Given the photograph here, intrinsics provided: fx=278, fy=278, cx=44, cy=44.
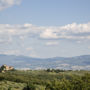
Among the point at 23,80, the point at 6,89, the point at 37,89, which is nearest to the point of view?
the point at 6,89

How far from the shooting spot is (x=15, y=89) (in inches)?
4761

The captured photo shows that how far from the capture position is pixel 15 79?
565 feet

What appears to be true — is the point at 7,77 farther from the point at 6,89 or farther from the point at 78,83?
the point at 78,83

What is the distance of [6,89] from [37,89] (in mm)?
15006

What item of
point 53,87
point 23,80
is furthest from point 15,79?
point 53,87

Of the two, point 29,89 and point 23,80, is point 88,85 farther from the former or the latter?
point 23,80

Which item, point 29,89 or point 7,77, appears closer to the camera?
point 29,89

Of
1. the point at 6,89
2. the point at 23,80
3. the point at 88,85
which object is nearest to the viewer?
the point at 88,85

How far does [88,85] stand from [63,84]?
7374mm

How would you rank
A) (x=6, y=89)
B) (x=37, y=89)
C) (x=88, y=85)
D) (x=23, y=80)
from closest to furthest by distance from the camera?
(x=88, y=85), (x=6, y=89), (x=37, y=89), (x=23, y=80)

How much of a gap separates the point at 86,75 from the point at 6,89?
44728mm

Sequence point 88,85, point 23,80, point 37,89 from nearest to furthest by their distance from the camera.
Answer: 1. point 88,85
2. point 37,89
3. point 23,80

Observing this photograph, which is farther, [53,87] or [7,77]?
[7,77]

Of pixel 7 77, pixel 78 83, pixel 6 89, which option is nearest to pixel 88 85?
pixel 78 83
